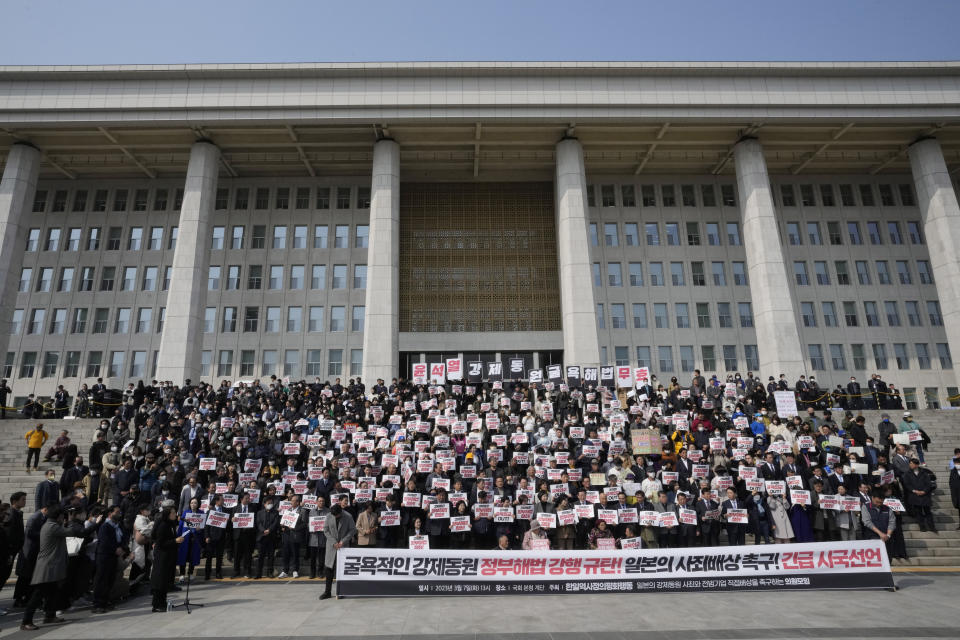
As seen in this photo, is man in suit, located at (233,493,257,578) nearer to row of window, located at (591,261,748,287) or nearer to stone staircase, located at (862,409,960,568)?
stone staircase, located at (862,409,960,568)

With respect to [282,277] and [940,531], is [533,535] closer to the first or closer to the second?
[940,531]

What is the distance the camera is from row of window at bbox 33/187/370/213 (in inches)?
1639

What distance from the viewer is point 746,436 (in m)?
18.1

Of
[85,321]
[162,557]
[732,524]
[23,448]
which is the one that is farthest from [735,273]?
[85,321]

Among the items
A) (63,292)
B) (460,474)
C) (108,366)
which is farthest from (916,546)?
(63,292)

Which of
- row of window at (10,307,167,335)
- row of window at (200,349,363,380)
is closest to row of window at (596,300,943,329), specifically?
row of window at (200,349,363,380)

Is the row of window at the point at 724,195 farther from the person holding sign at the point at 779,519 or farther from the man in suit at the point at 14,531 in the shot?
the man in suit at the point at 14,531

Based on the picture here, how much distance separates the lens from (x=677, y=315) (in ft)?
131

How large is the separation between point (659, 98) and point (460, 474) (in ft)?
89.0

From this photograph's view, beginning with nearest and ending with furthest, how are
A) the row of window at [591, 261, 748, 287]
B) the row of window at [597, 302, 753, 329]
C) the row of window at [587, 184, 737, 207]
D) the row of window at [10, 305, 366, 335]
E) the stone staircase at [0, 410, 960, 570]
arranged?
the stone staircase at [0, 410, 960, 570]
the row of window at [10, 305, 366, 335]
the row of window at [597, 302, 753, 329]
the row of window at [591, 261, 748, 287]
the row of window at [587, 184, 737, 207]

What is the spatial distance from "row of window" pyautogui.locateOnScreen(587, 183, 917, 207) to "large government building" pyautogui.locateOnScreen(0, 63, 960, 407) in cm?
16


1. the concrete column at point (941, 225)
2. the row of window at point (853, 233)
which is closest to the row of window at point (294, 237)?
the row of window at point (853, 233)

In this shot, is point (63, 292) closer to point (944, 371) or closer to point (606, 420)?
point (606, 420)

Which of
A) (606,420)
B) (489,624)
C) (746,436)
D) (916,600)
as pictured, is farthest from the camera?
(606,420)
